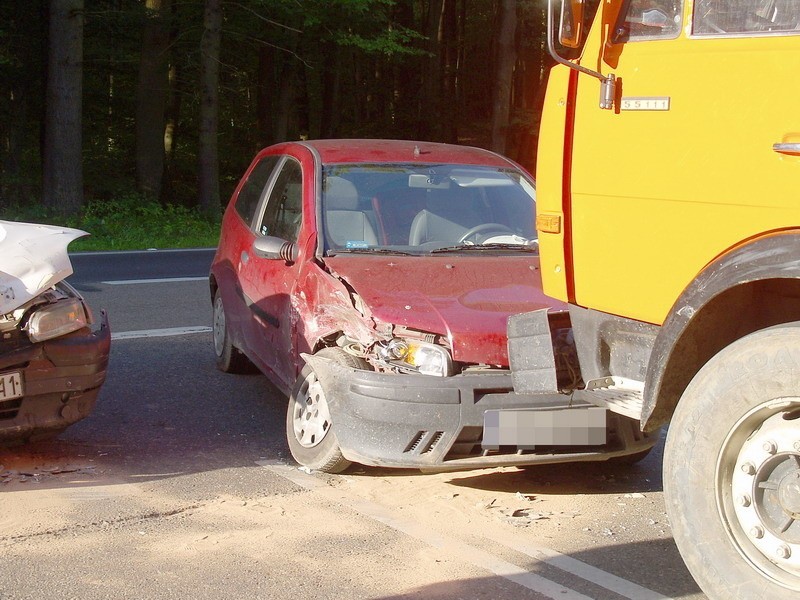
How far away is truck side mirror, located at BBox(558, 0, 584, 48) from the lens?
4023mm

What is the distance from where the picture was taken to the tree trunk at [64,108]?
20.3 meters

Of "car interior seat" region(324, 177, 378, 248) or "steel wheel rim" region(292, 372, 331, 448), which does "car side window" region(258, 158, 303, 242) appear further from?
"steel wheel rim" region(292, 372, 331, 448)

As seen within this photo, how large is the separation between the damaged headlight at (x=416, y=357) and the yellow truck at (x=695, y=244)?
79 cm

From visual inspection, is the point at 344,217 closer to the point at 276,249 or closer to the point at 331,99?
the point at 276,249

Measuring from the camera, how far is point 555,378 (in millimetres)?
4523

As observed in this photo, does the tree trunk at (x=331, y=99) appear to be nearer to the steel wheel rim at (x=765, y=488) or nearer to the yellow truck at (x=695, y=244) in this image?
the yellow truck at (x=695, y=244)

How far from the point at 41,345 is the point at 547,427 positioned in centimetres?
250

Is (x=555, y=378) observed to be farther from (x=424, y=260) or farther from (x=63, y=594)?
(x=63, y=594)

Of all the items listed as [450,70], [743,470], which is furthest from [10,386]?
[450,70]

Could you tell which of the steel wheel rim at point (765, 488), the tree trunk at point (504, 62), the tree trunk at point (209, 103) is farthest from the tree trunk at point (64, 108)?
the steel wheel rim at point (765, 488)

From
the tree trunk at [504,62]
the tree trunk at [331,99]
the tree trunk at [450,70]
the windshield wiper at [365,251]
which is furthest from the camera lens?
the tree trunk at [450,70]

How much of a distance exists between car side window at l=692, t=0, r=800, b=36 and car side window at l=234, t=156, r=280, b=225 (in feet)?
13.0

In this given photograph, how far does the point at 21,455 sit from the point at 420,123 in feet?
103

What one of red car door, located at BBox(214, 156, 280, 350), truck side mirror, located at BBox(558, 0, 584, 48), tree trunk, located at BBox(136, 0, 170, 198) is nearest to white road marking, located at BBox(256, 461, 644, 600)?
truck side mirror, located at BBox(558, 0, 584, 48)
